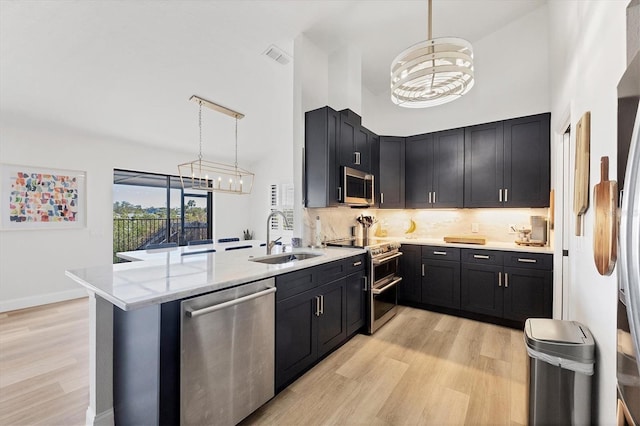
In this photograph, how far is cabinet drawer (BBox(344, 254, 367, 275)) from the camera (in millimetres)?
2801

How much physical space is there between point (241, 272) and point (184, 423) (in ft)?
2.72

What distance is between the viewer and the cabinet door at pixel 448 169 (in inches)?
152

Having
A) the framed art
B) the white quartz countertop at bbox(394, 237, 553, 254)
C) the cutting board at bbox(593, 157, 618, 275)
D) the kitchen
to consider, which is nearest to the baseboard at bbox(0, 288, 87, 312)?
the kitchen

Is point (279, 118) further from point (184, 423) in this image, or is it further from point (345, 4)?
point (184, 423)

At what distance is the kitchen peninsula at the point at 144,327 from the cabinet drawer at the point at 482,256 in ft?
8.28

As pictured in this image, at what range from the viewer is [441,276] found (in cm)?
367

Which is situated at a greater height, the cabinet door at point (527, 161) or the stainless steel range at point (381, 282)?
the cabinet door at point (527, 161)

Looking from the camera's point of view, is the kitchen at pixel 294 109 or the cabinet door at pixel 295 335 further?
the cabinet door at pixel 295 335

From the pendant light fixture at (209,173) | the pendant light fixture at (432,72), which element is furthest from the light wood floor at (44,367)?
the pendant light fixture at (432,72)

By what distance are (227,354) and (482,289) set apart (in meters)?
3.15

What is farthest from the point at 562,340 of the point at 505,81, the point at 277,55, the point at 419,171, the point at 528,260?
the point at 277,55

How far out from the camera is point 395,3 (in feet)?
10.1

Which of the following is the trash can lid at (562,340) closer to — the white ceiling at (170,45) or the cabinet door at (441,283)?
the cabinet door at (441,283)

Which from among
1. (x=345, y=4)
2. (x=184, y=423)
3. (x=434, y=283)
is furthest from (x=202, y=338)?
(x=345, y=4)
